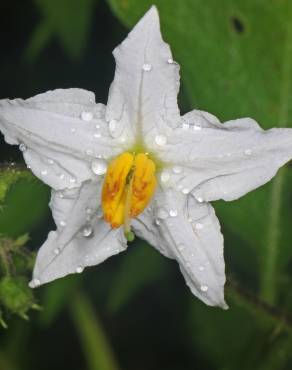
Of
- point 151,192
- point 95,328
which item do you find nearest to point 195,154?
point 151,192

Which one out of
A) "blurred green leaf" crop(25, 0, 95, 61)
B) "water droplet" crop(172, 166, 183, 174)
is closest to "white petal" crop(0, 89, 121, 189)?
"water droplet" crop(172, 166, 183, 174)

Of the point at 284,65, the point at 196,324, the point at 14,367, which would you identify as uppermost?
the point at 284,65

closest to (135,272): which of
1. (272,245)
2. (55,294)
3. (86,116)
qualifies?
(55,294)

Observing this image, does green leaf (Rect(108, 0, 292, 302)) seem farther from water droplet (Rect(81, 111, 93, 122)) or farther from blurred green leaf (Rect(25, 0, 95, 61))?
water droplet (Rect(81, 111, 93, 122))

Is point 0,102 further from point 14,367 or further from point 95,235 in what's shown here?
point 14,367

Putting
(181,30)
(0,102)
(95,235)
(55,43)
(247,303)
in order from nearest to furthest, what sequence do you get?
(0,102), (95,235), (247,303), (181,30), (55,43)

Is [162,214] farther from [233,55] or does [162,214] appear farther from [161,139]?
[233,55]

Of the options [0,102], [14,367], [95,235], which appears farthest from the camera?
[14,367]
